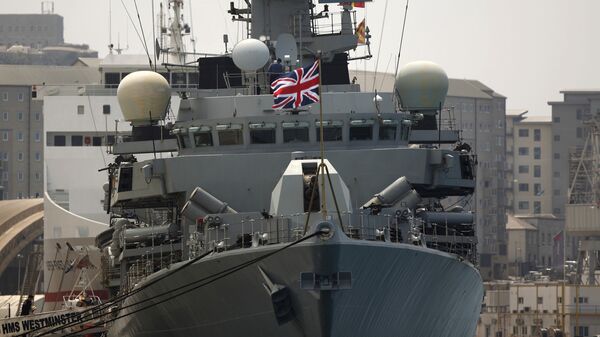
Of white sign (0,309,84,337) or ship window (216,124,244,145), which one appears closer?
ship window (216,124,244,145)

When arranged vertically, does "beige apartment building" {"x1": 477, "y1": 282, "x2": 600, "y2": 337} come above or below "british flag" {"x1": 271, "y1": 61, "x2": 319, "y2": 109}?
below

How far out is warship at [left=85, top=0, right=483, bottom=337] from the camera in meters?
35.6

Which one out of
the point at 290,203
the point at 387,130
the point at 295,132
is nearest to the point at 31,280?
the point at 295,132

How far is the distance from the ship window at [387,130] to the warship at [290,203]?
0.04 meters

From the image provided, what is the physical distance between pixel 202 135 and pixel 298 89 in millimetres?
3692

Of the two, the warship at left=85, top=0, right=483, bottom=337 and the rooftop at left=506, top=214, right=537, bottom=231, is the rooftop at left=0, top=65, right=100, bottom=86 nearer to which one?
the rooftop at left=506, top=214, right=537, bottom=231

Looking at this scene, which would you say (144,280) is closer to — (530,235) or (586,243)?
(586,243)

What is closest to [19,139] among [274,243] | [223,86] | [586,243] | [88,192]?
[586,243]

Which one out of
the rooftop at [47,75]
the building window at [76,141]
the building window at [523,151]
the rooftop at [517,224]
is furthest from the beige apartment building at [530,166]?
the building window at [76,141]

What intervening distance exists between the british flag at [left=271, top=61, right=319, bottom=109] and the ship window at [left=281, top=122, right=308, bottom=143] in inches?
44.5

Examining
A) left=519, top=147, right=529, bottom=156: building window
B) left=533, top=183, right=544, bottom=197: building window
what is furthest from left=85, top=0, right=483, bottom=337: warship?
left=519, top=147, right=529, bottom=156: building window

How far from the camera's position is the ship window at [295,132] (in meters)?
41.6

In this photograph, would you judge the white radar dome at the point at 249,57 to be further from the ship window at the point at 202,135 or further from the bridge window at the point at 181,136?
the ship window at the point at 202,135

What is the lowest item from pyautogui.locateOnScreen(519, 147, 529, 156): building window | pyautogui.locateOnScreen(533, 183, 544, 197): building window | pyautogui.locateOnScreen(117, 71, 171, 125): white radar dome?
pyautogui.locateOnScreen(533, 183, 544, 197): building window
